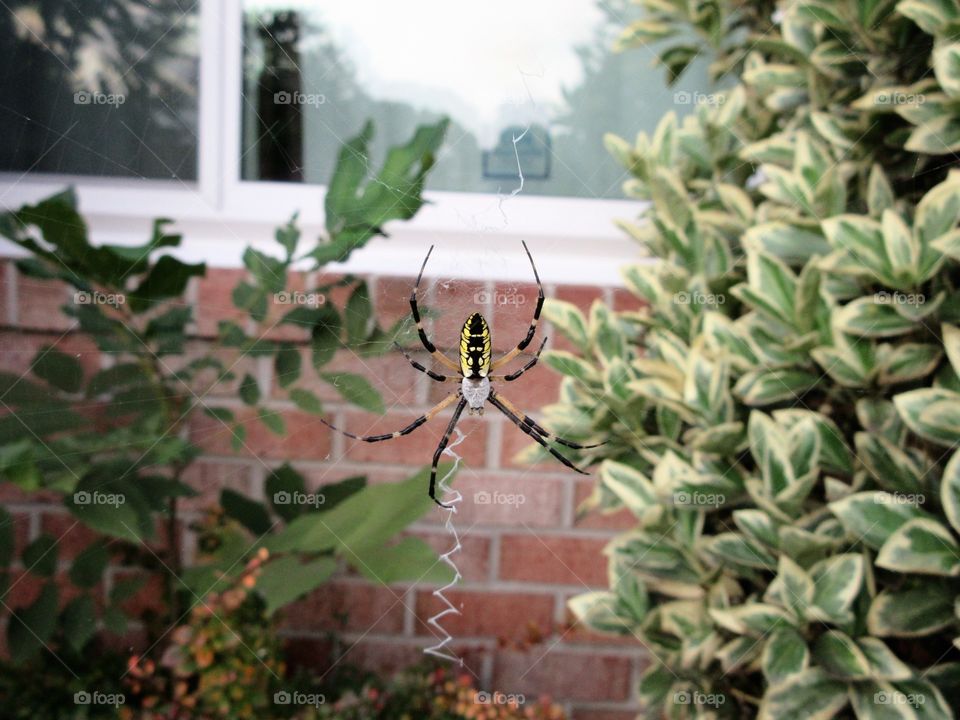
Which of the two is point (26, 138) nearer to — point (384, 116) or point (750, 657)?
point (384, 116)

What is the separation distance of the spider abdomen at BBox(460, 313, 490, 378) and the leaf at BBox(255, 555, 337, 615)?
1.37 ft

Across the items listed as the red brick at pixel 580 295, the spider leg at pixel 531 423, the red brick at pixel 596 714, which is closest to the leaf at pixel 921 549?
the spider leg at pixel 531 423

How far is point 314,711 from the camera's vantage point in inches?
37.0

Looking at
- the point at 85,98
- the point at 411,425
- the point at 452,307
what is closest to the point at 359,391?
the point at 411,425

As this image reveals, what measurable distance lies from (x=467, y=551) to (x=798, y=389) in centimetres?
55

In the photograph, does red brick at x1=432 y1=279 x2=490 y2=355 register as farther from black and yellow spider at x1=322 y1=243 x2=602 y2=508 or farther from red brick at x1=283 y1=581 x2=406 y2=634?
red brick at x1=283 y1=581 x2=406 y2=634

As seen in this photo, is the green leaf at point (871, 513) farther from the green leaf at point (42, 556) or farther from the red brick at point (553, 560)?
the green leaf at point (42, 556)

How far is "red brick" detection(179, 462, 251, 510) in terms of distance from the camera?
853mm

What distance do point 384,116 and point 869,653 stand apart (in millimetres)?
949

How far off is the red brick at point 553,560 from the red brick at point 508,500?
4cm

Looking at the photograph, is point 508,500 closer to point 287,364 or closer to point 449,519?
point 449,519

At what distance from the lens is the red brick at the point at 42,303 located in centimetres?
67

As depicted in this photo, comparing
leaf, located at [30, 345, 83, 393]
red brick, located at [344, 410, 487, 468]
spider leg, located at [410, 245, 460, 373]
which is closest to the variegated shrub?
red brick, located at [344, 410, 487, 468]

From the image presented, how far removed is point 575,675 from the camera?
3.76 feet
